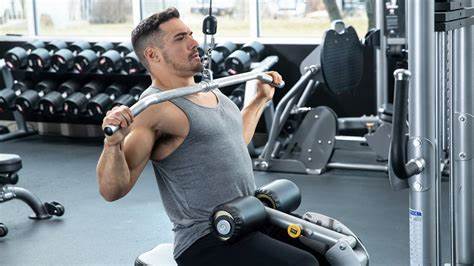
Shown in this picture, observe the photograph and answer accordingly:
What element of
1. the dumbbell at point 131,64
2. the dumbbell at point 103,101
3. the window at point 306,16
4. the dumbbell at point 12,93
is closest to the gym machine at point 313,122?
the window at point 306,16

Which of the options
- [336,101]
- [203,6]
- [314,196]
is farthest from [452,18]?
[203,6]

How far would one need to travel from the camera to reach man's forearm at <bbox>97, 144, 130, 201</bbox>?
224 cm

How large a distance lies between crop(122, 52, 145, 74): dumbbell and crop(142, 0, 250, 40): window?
51 cm

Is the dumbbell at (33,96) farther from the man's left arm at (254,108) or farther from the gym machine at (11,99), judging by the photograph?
the man's left arm at (254,108)

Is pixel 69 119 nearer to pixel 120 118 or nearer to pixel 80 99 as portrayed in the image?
pixel 80 99

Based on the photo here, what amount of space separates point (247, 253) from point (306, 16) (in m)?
4.44

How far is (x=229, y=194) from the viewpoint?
2529 mm

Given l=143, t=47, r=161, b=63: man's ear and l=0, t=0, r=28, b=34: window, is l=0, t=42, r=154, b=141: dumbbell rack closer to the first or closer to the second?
l=0, t=0, r=28, b=34: window

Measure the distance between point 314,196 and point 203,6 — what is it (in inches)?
102

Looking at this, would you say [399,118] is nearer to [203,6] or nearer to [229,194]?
[229,194]

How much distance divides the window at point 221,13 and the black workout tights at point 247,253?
4472 mm

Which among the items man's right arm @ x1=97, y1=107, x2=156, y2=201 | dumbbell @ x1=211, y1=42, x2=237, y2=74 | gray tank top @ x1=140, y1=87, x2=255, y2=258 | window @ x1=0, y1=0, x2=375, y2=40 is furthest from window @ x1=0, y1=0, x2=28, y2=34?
man's right arm @ x1=97, y1=107, x2=156, y2=201

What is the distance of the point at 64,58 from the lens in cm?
675

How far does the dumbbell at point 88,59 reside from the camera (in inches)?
264
